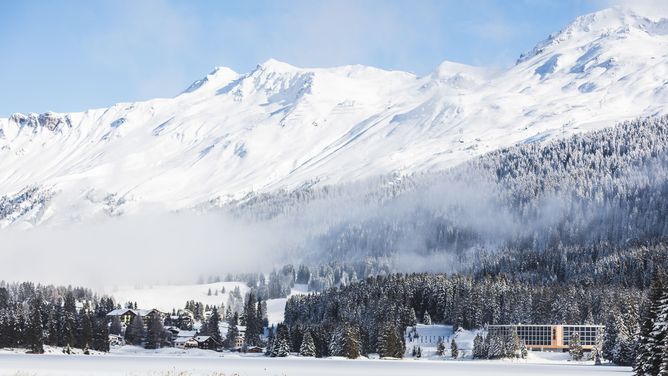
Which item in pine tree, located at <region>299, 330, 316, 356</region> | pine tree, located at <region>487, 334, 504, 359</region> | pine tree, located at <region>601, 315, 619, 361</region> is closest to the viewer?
pine tree, located at <region>601, 315, 619, 361</region>

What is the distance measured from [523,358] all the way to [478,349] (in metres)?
8.87

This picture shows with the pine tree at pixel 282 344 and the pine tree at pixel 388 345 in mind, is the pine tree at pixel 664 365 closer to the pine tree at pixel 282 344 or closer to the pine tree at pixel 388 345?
the pine tree at pixel 282 344

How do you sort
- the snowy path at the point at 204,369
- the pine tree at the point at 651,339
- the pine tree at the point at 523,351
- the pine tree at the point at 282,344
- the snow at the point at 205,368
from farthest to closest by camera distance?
the pine tree at the point at 523,351, the pine tree at the point at 282,344, the snow at the point at 205,368, the snowy path at the point at 204,369, the pine tree at the point at 651,339

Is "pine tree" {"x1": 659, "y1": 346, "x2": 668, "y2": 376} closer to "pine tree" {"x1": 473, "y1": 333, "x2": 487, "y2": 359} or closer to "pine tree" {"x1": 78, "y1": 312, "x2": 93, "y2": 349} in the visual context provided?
"pine tree" {"x1": 473, "y1": 333, "x2": 487, "y2": 359}

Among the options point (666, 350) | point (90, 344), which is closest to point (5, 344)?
point (90, 344)

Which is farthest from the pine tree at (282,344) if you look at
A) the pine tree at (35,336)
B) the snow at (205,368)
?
the snow at (205,368)

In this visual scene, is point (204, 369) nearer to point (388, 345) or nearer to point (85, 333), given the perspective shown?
point (85, 333)

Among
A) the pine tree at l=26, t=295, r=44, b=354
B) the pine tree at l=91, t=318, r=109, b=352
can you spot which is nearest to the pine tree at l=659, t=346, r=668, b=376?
the pine tree at l=26, t=295, r=44, b=354

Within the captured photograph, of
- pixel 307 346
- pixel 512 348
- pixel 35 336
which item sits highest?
pixel 35 336

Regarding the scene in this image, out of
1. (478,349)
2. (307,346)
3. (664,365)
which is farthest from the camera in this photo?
(478,349)

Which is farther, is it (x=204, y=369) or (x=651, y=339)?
(x=204, y=369)

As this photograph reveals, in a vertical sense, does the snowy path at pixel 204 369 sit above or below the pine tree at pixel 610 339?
below

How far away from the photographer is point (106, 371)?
89062 millimetres

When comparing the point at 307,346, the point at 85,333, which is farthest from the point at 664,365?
the point at 85,333
